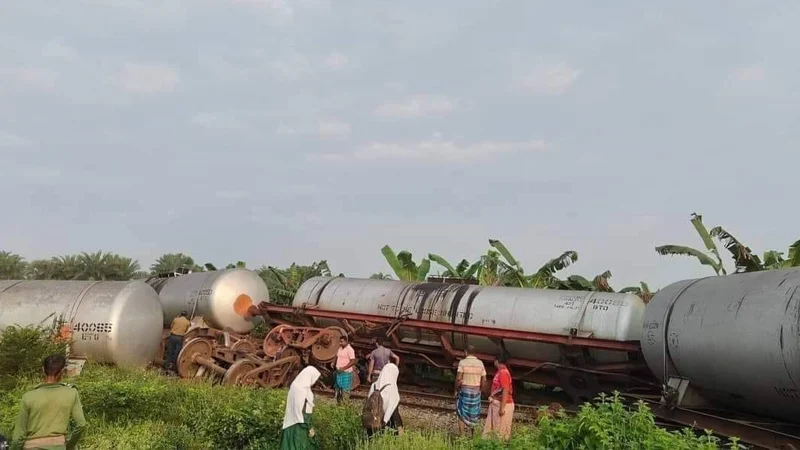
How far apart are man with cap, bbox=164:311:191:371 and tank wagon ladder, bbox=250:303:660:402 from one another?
2.29 metres

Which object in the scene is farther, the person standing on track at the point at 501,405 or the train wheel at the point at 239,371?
the train wheel at the point at 239,371

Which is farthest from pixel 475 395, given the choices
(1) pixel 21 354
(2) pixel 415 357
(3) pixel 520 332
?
(1) pixel 21 354

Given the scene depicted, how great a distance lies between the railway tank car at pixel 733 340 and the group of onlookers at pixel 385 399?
2610 mm

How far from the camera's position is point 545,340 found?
12141mm

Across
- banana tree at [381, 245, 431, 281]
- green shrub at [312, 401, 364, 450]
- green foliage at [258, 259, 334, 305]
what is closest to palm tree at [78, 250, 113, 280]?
green foliage at [258, 259, 334, 305]

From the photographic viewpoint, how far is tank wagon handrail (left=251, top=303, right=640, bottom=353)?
1144 centimetres

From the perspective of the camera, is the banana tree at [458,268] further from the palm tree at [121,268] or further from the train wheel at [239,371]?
the palm tree at [121,268]

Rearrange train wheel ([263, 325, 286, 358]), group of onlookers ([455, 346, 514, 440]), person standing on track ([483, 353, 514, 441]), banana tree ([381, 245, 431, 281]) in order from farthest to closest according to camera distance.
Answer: banana tree ([381, 245, 431, 281]) < train wheel ([263, 325, 286, 358]) < group of onlookers ([455, 346, 514, 440]) < person standing on track ([483, 353, 514, 441])

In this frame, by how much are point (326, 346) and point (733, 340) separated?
8596 millimetres

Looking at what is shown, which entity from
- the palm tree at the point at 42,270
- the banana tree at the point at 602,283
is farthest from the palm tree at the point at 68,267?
the banana tree at the point at 602,283

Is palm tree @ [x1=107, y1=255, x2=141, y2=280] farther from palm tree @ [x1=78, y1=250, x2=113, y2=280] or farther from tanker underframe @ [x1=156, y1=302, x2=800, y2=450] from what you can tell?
tanker underframe @ [x1=156, y1=302, x2=800, y2=450]

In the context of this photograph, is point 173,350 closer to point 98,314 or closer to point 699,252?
point 98,314

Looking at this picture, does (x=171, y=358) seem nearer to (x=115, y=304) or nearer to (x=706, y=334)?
(x=115, y=304)

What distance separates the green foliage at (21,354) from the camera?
37.6 ft
